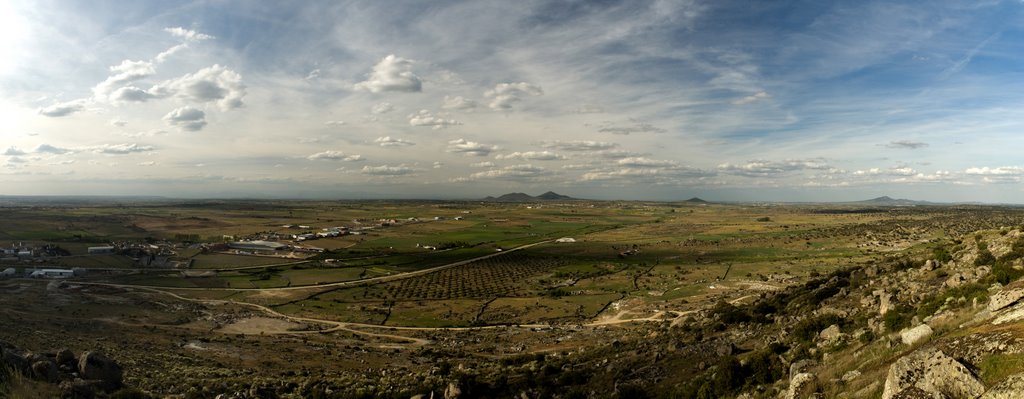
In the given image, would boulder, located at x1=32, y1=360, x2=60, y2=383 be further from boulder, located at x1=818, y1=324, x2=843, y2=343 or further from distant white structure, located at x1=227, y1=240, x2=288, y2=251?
distant white structure, located at x1=227, y1=240, x2=288, y2=251

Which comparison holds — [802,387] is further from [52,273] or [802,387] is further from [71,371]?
[52,273]

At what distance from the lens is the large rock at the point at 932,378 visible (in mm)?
8302

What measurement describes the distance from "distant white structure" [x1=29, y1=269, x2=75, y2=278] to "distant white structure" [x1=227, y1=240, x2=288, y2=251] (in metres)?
40.0

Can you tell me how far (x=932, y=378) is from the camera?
28.7ft

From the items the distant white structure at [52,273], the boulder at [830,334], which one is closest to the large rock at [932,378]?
the boulder at [830,334]

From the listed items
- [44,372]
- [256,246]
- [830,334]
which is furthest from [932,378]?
[256,246]

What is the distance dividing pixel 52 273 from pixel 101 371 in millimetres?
71286

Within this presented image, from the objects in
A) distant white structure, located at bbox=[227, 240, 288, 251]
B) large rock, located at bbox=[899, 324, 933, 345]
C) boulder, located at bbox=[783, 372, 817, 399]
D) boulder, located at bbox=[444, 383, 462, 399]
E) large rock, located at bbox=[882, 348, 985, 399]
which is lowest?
distant white structure, located at bbox=[227, 240, 288, 251]

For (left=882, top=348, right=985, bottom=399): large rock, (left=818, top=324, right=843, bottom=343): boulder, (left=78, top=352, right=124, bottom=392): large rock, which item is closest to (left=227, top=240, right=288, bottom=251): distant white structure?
(left=78, top=352, right=124, bottom=392): large rock

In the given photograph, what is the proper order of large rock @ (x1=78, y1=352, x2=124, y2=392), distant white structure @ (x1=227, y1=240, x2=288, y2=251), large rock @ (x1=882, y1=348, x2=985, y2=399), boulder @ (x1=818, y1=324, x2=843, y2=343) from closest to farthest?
large rock @ (x1=882, y1=348, x2=985, y2=399) < boulder @ (x1=818, y1=324, x2=843, y2=343) < large rock @ (x1=78, y1=352, x2=124, y2=392) < distant white structure @ (x1=227, y1=240, x2=288, y2=251)

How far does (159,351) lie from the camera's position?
36875mm

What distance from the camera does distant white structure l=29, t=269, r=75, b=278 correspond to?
72688 mm

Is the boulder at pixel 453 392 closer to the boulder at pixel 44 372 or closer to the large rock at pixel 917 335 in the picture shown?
the boulder at pixel 44 372

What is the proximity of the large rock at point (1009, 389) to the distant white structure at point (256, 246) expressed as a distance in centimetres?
12830
